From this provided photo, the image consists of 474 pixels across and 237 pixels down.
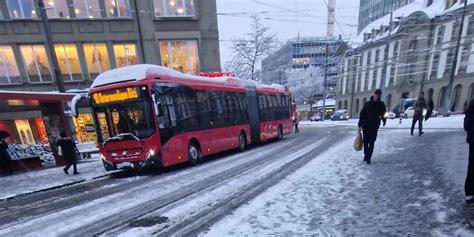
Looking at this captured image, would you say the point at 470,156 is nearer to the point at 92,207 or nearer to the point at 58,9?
the point at 92,207

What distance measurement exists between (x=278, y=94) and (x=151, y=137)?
11.3 metres

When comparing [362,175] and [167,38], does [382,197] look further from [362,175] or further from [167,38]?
[167,38]

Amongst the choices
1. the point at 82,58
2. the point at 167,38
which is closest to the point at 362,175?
the point at 167,38

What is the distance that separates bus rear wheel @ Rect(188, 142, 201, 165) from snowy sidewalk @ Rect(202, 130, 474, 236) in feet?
15.3

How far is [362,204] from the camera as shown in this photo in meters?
4.83

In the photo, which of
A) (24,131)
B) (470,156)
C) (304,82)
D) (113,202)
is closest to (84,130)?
(24,131)

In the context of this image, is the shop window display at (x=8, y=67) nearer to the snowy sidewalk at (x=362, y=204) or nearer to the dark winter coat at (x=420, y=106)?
the snowy sidewalk at (x=362, y=204)

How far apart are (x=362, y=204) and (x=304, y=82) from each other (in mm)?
57655

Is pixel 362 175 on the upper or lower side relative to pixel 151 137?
lower

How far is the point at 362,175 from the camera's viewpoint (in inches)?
263

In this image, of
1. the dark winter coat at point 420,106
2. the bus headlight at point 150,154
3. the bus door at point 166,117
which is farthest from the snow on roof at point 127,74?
the dark winter coat at point 420,106

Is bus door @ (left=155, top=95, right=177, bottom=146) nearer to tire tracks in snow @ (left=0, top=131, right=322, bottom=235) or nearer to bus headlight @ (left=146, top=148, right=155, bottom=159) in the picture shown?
bus headlight @ (left=146, top=148, right=155, bottom=159)

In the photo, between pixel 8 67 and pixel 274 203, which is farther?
pixel 8 67

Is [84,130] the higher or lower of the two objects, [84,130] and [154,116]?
the lower
